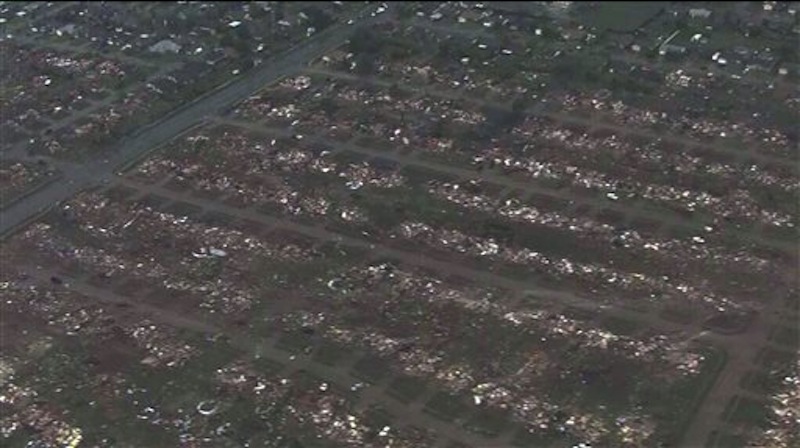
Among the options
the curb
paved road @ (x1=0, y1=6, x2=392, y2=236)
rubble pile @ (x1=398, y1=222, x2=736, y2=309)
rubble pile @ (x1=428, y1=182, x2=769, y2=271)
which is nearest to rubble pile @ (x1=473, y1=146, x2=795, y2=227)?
rubble pile @ (x1=428, y1=182, x2=769, y2=271)

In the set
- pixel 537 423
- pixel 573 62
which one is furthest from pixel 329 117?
pixel 537 423

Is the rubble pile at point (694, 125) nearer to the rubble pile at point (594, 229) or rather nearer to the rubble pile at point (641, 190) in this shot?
the rubble pile at point (641, 190)

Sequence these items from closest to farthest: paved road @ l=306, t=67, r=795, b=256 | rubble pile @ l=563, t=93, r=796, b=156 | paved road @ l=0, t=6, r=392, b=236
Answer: paved road @ l=306, t=67, r=795, b=256 < paved road @ l=0, t=6, r=392, b=236 < rubble pile @ l=563, t=93, r=796, b=156

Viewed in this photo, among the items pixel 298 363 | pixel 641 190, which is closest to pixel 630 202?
pixel 641 190

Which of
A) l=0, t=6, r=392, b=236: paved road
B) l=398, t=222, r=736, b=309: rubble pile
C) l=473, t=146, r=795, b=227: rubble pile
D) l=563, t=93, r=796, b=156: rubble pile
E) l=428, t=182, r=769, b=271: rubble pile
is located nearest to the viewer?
l=398, t=222, r=736, b=309: rubble pile

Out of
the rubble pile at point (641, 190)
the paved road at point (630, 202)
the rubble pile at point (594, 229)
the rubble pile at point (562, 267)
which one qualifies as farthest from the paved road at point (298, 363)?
the rubble pile at point (641, 190)

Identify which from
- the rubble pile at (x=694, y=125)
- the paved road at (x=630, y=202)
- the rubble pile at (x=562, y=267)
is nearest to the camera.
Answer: the rubble pile at (x=562, y=267)

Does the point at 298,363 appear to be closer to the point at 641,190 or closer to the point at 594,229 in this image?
the point at 594,229

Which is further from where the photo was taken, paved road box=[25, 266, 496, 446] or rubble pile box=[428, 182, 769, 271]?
rubble pile box=[428, 182, 769, 271]

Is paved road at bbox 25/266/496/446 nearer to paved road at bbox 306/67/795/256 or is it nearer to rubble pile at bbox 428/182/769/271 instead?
rubble pile at bbox 428/182/769/271

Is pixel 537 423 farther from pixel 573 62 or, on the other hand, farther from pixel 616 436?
pixel 573 62
